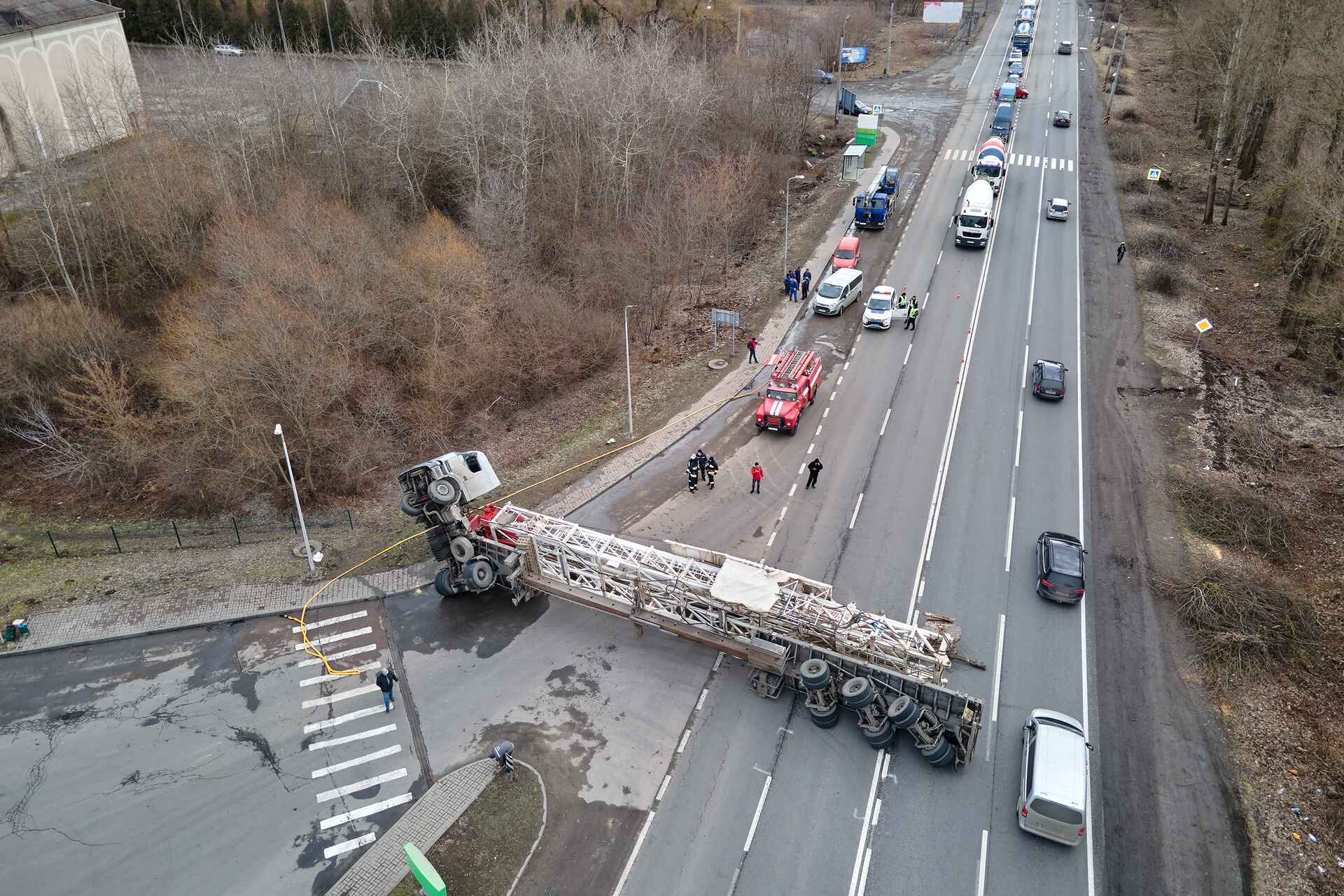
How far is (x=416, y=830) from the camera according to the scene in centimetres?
1945

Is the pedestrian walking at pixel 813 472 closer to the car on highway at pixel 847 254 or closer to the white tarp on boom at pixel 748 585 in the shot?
the white tarp on boom at pixel 748 585

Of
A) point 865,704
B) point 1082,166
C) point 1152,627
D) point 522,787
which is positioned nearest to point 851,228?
point 1082,166

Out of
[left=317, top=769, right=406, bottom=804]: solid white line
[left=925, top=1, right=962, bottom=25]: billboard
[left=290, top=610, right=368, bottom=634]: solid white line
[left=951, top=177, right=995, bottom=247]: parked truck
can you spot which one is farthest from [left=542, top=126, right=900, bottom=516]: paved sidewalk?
[left=925, top=1, right=962, bottom=25]: billboard

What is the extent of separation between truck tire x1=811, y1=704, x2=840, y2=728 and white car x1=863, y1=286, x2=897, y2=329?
2448 cm

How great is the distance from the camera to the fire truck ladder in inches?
800

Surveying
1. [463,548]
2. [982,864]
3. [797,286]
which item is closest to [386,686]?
[463,548]

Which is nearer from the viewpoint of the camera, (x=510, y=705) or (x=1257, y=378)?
(x=510, y=705)

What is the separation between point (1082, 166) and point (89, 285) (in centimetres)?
6356

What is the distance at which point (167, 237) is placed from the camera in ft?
139

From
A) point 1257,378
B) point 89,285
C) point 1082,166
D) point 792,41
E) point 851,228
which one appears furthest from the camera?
point 792,41

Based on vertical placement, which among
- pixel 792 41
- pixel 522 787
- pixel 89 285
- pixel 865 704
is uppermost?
pixel 792 41

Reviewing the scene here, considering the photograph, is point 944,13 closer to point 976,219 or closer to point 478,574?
point 976,219

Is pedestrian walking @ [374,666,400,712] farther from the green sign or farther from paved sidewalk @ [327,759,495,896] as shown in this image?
the green sign

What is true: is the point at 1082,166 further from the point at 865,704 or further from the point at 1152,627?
the point at 865,704
